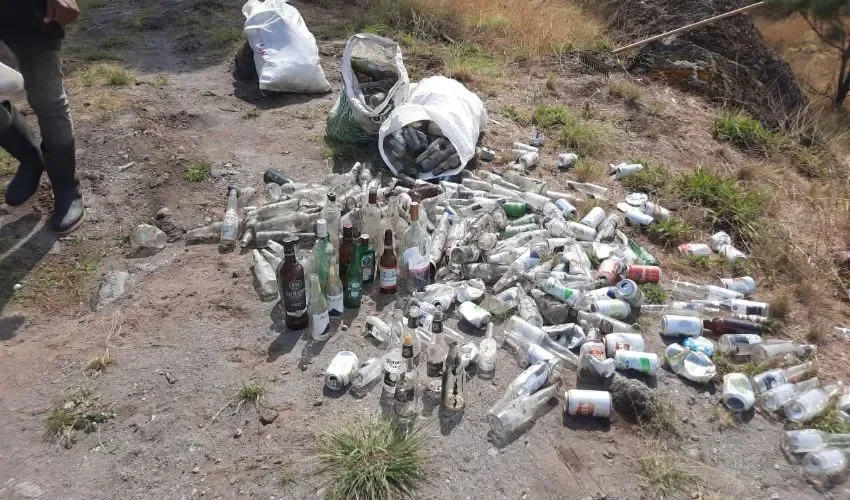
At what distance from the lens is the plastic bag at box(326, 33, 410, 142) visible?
4.63 meters

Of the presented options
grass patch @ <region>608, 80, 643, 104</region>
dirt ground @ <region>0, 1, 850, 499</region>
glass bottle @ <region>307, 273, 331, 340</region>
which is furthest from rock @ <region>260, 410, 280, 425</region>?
grass patch @ <region>608, 80, 643, 104</region>

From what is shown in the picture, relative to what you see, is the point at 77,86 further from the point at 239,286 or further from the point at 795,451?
the point at 795,451

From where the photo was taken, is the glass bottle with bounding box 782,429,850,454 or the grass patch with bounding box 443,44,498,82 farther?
A: the grass patch with bounding box 443,44,498,82

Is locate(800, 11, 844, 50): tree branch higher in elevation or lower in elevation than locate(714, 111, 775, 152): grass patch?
higher

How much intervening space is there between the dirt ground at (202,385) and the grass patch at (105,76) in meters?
1.31

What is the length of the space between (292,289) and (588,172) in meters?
2.83

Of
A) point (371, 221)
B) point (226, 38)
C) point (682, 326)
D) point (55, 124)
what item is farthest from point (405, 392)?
point (226, 38)

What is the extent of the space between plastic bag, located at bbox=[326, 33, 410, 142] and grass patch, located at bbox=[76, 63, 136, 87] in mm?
2627

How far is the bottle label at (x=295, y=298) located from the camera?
2.85 meters

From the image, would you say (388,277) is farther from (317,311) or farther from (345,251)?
(317,311)

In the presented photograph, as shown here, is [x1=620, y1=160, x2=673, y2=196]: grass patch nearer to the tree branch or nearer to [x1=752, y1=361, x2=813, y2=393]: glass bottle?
[x1=752, y1=361, x2=813, y2=393]: glass bottle

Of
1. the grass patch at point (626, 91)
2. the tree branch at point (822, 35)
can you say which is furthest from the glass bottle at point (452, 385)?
the tree branch at point (822, 35)

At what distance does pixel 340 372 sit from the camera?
2.65 m

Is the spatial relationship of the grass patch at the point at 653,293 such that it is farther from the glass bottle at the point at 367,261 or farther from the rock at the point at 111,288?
the rock at the point at 111,288
